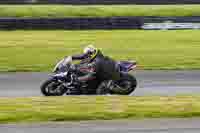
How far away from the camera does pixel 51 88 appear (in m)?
13.7

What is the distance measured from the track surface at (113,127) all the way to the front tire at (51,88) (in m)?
2.71

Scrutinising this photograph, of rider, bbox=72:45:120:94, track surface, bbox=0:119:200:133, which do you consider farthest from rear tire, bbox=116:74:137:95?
track surface, bbox=0:119:200:133

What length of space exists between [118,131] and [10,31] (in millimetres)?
15062

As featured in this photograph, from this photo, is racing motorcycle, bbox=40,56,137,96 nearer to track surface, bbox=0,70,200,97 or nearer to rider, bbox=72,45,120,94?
rider, bbox=72,45,120,94

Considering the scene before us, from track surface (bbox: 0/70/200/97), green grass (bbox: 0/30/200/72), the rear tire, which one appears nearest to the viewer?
the rear tire

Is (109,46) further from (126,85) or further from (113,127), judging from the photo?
(113,127)

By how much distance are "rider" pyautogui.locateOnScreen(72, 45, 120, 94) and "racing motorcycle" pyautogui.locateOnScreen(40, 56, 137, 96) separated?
97 mm

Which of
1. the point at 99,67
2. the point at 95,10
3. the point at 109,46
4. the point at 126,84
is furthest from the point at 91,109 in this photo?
the point at 95,10

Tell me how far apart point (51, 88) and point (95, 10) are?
602 inches

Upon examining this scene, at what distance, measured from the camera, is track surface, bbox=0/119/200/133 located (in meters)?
10.6

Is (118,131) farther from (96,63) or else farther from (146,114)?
(96,63)

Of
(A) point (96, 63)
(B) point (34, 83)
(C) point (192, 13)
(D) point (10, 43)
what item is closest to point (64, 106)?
(A) point (96, 63)

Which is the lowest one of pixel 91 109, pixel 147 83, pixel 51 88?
pixel 147 83

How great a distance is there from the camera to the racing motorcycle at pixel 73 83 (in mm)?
13711
